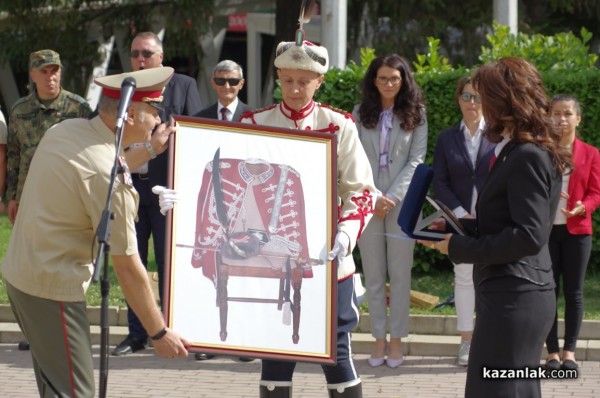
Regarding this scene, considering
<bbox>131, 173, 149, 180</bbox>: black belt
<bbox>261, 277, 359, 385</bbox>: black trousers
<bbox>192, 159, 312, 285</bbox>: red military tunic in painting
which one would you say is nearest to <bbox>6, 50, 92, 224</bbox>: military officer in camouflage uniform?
<bbox>131, 173, 149, 180</bbox>: black belt

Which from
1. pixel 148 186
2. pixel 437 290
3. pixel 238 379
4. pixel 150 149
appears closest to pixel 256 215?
pixel 150 149

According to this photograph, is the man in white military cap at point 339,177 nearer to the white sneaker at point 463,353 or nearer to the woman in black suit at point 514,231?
the woman in black suit at point 514,231

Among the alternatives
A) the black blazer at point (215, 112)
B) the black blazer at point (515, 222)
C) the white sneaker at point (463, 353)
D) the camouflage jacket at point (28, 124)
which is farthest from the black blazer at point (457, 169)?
the black blazer at point (515, 222)

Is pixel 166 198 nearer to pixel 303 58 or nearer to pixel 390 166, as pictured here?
pixel 303 58

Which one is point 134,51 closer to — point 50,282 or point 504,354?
point 50,282

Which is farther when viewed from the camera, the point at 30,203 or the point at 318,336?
the point at 318,336

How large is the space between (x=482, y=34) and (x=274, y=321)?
1527 centimetres

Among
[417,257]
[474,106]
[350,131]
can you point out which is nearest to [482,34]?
[417,257]

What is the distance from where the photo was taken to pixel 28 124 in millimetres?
9320

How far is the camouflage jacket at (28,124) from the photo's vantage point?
930 cm

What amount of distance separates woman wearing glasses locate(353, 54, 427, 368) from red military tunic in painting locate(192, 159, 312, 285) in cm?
357

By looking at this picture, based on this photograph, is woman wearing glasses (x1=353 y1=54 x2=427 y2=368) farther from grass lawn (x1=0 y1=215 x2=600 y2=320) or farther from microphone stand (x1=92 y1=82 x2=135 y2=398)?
microphone stand (x1=92 y1=82 x2=135 y2=398)

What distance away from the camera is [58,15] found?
17984mm

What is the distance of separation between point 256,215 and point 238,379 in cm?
334
